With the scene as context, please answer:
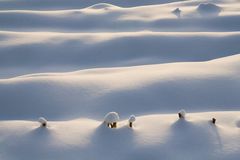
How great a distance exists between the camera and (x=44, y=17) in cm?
862

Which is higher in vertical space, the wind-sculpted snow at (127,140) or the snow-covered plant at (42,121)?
the snow-covered plant at (42,121)

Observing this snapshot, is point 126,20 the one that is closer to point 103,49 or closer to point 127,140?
point 103,49

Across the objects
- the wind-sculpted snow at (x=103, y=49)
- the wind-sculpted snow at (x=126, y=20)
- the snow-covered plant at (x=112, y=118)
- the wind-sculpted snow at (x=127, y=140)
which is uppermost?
the wind-sculpted snow at (x=126, y=20)

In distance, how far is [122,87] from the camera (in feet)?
14.7

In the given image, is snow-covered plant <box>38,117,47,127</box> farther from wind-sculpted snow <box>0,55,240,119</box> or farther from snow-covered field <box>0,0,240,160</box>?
wind-sculpted snow <box>0,55,240,119</box>

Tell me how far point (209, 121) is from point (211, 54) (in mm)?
3119

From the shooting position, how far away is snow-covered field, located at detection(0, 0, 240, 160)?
3258mm

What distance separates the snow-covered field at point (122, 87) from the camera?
3258 millimetres

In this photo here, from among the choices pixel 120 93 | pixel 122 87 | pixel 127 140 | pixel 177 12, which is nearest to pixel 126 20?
pixel 177 12

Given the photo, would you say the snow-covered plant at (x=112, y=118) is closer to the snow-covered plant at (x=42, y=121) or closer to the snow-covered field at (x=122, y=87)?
the snow-covered field at (x=122, y=87)

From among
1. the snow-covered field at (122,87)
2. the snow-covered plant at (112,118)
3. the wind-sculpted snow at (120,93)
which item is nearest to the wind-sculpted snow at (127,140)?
the snow-covered field at (122,87)

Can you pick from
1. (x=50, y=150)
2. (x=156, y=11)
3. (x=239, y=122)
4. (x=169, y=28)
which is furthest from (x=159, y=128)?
(x=156, y=11)

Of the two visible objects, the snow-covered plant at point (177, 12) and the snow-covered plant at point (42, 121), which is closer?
the snow-covered plant at point (42, 121)

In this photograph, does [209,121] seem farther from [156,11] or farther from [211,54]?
[156,11]
